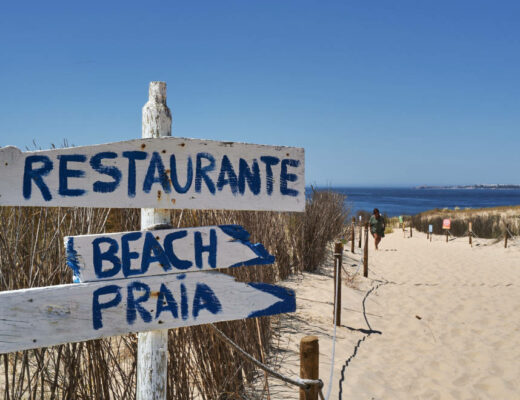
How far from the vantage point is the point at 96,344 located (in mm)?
2230

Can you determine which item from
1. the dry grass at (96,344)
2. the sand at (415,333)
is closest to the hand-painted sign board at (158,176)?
the dry grass at (96,344)

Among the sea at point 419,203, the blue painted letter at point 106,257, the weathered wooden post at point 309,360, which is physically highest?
the blue painted letter at point 106,257

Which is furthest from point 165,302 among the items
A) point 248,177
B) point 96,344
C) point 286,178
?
point 96,344

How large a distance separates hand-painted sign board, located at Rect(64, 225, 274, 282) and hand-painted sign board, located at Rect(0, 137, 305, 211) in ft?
0.37

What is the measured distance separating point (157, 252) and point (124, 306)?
216mm

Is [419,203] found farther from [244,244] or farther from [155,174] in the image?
[155,174]

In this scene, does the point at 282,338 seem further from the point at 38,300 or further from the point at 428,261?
the point at 428,261

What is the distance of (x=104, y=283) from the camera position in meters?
1.45

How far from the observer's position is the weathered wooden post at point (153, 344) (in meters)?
1.61

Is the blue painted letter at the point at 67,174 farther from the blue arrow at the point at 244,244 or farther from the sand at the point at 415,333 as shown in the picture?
the sand at the point at 415,333

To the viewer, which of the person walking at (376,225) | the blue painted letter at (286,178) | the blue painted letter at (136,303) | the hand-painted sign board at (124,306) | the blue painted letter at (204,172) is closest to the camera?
the hand-painted sign board at (124,306)

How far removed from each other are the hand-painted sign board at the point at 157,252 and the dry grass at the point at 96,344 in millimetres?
782

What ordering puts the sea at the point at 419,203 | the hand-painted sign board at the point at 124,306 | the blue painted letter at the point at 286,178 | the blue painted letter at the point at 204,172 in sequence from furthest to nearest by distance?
1. the sea at the point at 419,203
2. the blue painted letter at the point at 286,178
3. the blue painted letter at the point at 204,172
4. the hand-painted sign board at the point at 124,306

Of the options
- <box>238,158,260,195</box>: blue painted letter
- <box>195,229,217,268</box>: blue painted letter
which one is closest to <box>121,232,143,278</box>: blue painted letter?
<box>195,229,217,268</box>: blue painted letter
